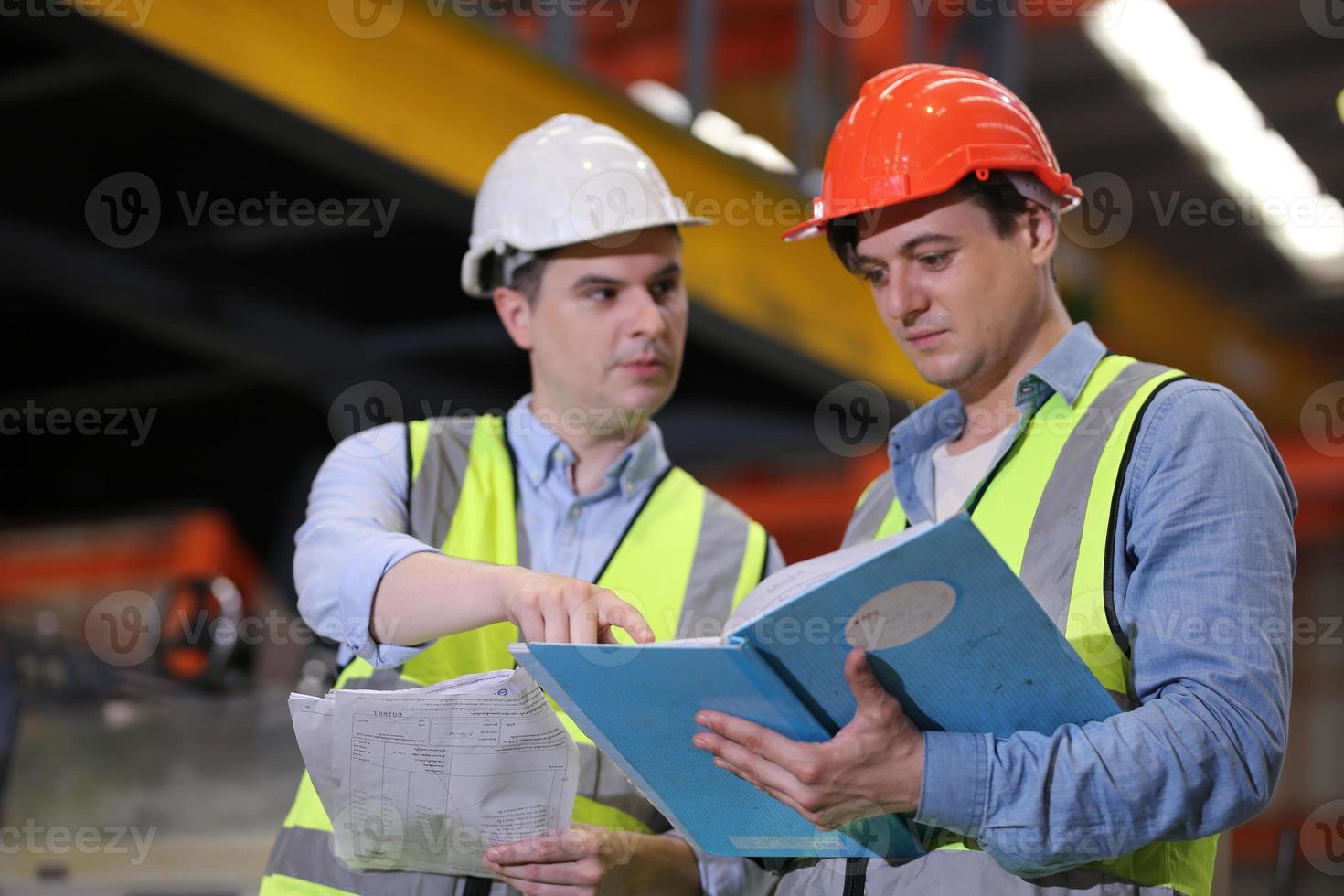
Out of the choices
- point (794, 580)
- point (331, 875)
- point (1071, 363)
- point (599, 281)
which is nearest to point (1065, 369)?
point (1071, 363)

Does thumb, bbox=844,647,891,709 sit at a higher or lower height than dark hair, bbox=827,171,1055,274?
lower

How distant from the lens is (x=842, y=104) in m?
6.20

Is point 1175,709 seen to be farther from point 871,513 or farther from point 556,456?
point 556,456

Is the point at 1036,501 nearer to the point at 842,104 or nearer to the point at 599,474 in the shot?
the point at 599,474

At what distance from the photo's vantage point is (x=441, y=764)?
1.84m

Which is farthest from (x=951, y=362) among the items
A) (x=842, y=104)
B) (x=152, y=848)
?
(x=842, y=104)

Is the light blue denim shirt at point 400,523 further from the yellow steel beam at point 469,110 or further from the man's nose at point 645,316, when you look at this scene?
the yellow steel beam at point 469,110

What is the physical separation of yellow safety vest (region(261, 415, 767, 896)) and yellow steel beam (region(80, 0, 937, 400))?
62.3 inches

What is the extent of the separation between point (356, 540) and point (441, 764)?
38 centimetres

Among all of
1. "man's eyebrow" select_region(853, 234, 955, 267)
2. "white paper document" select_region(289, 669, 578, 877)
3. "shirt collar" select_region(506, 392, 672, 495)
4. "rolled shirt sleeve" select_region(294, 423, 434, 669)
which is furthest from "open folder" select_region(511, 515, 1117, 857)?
"shirt collar" select_region(506, 392, 672, 495)

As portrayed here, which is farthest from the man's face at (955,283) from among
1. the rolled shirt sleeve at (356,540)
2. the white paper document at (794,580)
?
the rolled shirt sleeve at (356,540)

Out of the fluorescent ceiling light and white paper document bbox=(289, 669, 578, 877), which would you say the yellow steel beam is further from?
the fluorescent ceiling light

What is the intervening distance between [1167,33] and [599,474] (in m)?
7.74

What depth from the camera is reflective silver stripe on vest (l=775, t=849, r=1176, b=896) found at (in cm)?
160
